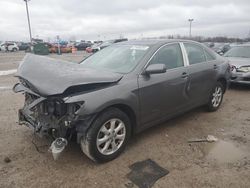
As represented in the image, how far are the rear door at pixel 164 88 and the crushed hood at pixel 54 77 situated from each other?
0.53 metres

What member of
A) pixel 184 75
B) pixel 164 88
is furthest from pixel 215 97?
pixel 164 88

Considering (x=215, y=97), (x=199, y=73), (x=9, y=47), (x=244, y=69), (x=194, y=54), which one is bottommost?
(x=215, y=97)

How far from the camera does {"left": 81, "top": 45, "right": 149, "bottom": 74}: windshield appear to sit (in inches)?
154

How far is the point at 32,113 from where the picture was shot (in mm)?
3557

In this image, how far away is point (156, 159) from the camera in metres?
3.56

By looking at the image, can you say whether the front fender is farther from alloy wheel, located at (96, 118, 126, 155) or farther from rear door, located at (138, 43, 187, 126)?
alloy wheel, located at (96, 118, 126, 155)

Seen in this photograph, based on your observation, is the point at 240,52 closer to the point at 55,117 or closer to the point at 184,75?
the point at 184,75

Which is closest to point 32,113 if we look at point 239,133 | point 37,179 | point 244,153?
point 37,179

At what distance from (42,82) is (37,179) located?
118 cm

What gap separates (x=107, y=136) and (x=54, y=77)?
103 cm

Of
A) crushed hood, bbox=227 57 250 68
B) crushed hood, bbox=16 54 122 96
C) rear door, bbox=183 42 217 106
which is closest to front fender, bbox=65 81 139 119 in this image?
crushed hood, bbox=16 54 122 96

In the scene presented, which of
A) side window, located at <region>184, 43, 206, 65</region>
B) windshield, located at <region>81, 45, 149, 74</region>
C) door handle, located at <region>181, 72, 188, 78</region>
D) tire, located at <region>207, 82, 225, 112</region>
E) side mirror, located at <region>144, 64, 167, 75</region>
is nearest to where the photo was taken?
side mirror, located at <region>144, 64, 167, 75</region>

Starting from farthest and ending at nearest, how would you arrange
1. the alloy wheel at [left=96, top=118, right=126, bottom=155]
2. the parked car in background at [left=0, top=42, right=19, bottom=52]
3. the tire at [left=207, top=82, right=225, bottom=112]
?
the parked car in background at [left=0, top=42, right=19, bottom=52] < the tire at [left=207, top=82, right=225, bottom=112] < the alloy wheel at [left=96, top=118, right=126, bottom=155]

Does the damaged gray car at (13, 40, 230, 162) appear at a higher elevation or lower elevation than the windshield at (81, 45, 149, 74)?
lower
